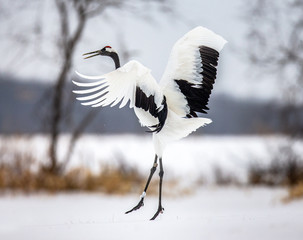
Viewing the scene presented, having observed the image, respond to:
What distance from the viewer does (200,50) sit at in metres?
1.98

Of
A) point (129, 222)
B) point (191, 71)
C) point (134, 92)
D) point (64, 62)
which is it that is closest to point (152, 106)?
point (134, 92)

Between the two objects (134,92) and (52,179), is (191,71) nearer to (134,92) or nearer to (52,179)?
(134,92)

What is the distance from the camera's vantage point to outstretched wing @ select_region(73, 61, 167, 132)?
1728mm

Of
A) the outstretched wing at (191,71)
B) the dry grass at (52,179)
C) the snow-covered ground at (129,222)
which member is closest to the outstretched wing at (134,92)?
the outstretched wing at (191,71)

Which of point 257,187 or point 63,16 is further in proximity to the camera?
point 257,187

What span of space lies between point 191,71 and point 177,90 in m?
0.11

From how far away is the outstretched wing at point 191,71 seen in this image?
1963 mm

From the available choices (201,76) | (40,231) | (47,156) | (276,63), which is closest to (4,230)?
(40,231)

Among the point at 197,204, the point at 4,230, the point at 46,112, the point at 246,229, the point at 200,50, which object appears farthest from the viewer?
the point at 46,112

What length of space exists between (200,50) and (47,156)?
3.23 m

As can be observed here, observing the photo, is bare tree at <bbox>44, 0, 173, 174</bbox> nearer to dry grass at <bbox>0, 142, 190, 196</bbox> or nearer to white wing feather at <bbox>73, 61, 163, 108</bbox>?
dry grass at <bbox>0, 142, 190, 196</bbox>

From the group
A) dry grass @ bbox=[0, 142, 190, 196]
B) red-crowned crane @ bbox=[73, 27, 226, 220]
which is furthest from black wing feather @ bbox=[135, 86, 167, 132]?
dry grass @ bbox=[0, 142, 190, 196]

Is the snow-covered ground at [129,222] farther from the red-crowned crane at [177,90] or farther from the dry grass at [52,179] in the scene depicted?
the red-crowned crane at [177,90]

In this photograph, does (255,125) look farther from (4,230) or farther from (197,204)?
(4,230)
